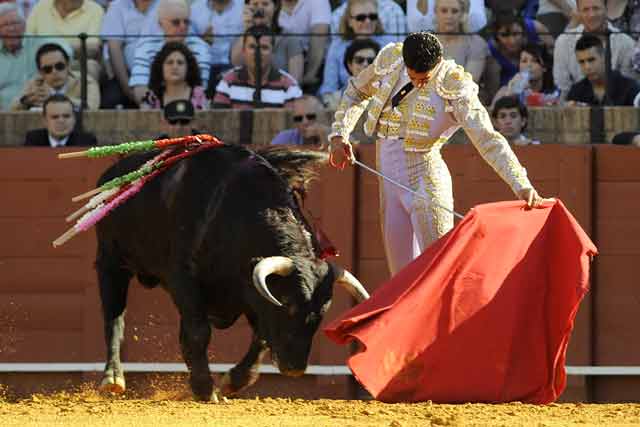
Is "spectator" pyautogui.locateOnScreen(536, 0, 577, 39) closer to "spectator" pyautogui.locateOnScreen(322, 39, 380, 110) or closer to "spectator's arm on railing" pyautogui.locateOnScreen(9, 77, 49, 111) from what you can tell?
"spectator" pyautogui.locateOnScreen(322, 39, 380, 110)

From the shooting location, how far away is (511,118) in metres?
7.55

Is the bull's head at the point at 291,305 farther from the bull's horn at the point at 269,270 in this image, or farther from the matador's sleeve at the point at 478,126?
the matador's sleeve at the point at 478,126

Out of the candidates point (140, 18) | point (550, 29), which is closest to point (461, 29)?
point (550, 29)

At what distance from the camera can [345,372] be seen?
758cm

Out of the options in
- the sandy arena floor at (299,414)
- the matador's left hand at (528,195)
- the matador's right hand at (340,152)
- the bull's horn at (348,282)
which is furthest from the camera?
the matador's right hand at (340,152)

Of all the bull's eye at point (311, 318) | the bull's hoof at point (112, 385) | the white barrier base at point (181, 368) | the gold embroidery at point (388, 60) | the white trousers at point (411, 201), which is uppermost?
the gold embroidery at point (388, 60)

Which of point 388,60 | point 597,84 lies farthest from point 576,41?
point 388,60

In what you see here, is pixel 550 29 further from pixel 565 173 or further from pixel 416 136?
pixel 416 136

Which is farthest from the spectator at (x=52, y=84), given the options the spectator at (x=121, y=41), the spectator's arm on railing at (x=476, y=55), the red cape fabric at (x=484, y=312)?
the red cape fabric at (x=484, y=312)

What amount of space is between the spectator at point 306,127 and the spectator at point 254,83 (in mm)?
278

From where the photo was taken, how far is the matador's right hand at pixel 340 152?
5.71m

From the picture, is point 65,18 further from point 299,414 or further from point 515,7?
point 299,414

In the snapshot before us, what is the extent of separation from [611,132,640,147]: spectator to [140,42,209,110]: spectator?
220 centimetres

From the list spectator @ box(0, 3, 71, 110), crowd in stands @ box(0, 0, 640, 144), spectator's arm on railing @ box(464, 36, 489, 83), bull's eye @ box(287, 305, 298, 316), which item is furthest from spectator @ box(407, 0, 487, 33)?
bull's eye @ box(287, 305, 298, 316)
